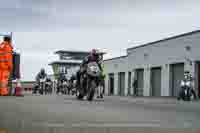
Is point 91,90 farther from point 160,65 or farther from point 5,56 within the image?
point 160,65

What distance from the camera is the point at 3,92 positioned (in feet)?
50.6

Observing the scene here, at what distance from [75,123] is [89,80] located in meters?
9.33

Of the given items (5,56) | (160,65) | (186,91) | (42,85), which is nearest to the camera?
(5,56)

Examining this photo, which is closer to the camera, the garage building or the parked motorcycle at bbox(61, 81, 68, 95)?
the parked motorcycle at bbox(61, 81, 68, 95)

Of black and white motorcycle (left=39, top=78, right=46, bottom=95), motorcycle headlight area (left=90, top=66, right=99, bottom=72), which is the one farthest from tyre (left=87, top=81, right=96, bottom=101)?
black and white motorcycle (left=39, top=78, right=46, bottom=95)

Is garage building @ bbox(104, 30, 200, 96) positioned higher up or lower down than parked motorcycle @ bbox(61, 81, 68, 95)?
higher up

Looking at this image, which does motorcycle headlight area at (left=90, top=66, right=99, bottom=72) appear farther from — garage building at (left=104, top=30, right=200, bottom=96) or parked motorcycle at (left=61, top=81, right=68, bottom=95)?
garage building at (left=104, top=30, right=200, bottom=96)

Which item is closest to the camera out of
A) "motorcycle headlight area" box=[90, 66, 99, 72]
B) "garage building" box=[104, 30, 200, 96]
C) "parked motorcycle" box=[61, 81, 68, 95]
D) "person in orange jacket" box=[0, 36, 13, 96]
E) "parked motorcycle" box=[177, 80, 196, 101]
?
"person in orange jacket" box=[0, 36, 13, 96]

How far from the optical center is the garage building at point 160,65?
3547 centimetres

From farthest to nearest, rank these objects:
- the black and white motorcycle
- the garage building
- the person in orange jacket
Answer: the garage building → the black and white motorcycle → the person in orange jacket

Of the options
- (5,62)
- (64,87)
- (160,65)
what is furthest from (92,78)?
(160,65)

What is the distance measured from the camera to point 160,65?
41812mm

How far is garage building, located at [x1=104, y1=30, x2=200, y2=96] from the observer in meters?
35.5

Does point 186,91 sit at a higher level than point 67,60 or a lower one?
lower
